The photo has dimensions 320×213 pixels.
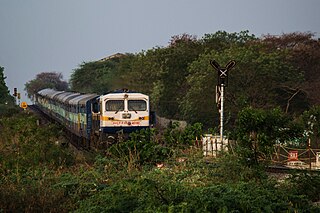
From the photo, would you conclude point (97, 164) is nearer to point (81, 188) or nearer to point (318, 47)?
point (81, 188)

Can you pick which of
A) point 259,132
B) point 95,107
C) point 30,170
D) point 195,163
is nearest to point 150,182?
point 259,132

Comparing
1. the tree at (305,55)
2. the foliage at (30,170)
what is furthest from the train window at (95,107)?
the tree at (305,55)

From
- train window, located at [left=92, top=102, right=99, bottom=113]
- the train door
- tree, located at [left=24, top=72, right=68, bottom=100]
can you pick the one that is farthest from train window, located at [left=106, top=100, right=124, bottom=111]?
tree, located at [left=24, top=72, right=68, bottom=100]

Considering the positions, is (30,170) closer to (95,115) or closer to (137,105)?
(137,105)

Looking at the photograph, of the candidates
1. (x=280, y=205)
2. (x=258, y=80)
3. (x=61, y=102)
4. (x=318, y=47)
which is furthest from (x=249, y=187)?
(x=318, y=47)

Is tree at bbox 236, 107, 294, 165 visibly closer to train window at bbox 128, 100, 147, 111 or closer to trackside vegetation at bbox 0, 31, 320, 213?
trackside vegetation at bbox 0, 31, 320, 213

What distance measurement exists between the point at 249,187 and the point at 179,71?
1633 inches

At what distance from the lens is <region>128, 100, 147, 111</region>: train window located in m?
26.3

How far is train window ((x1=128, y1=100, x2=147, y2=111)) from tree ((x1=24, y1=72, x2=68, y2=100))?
108129mm

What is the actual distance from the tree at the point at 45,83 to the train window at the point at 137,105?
108129mm

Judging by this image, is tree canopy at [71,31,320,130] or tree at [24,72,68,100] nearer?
tree canopy at [71,31,320,130]

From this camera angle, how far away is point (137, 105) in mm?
26359

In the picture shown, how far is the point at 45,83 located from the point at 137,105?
374 ft

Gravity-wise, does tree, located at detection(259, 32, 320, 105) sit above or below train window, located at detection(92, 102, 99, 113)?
above
